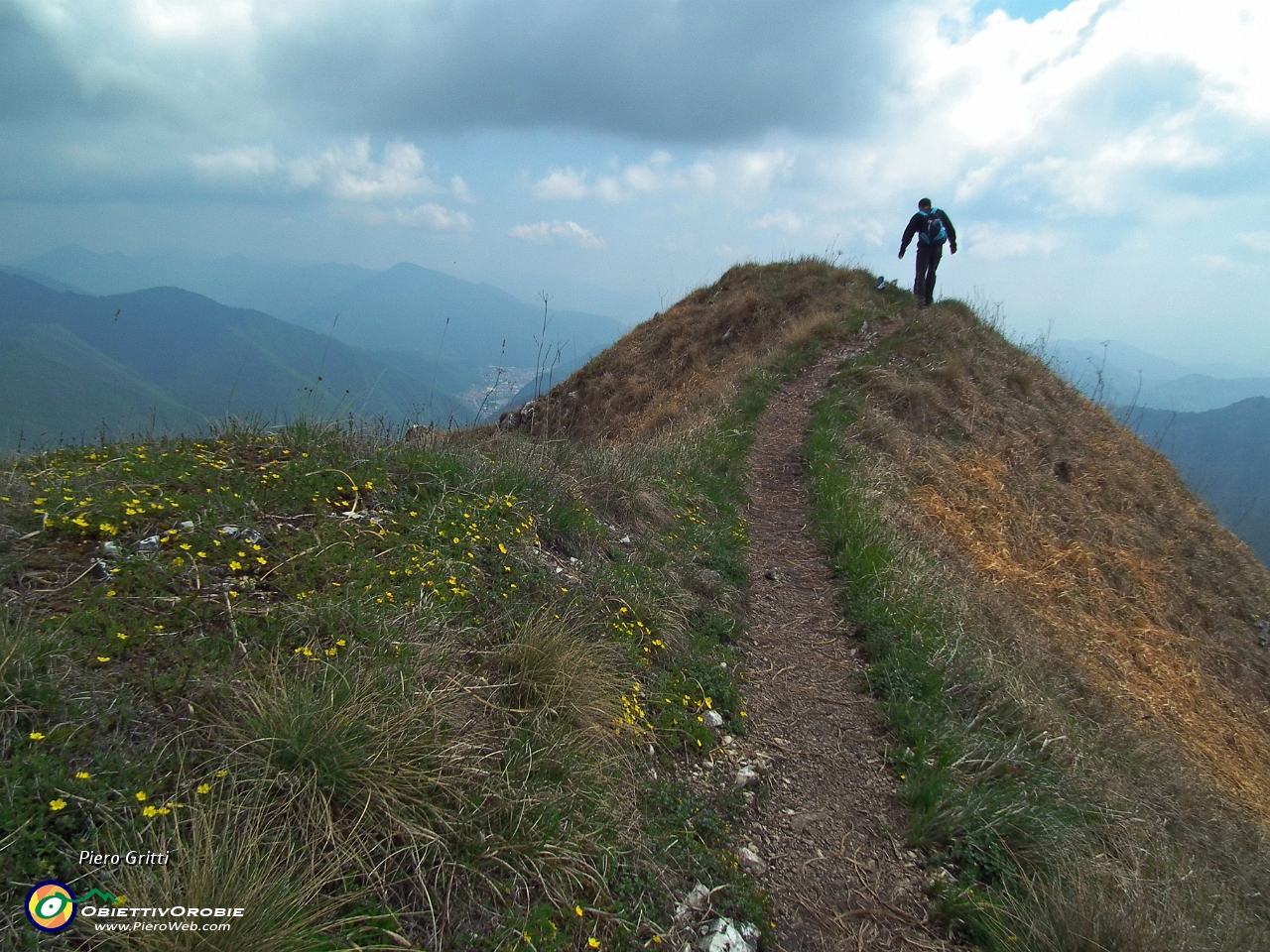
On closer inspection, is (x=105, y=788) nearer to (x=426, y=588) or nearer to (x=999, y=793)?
(x=426, y=588)

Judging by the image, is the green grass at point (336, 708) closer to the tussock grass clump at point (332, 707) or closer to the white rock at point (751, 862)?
the tussock grass clump at point (332, 707)

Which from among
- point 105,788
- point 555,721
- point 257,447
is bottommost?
point 555,721

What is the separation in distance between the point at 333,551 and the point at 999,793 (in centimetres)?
390

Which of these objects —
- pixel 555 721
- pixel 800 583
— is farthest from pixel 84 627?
pixel 800 583

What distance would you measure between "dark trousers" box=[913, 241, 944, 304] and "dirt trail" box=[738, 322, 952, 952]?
37.3 feet

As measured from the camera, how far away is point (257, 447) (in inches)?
176

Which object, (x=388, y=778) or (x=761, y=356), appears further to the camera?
(x=761, y=356)

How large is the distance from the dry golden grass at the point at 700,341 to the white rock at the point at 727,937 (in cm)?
1211

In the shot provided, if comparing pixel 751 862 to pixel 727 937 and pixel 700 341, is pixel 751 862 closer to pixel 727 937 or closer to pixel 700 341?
pixel 727 937

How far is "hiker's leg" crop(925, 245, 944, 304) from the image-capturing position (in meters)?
14.8

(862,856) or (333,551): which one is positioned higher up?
(333,551)

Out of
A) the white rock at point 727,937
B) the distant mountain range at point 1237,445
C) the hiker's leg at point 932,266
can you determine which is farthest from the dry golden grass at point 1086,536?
the distant mountain range at point 1237,445

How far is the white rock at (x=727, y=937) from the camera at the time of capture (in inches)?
96.6

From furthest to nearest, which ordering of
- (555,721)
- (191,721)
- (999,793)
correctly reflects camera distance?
(999,793)
(555,721)
(191,721)
